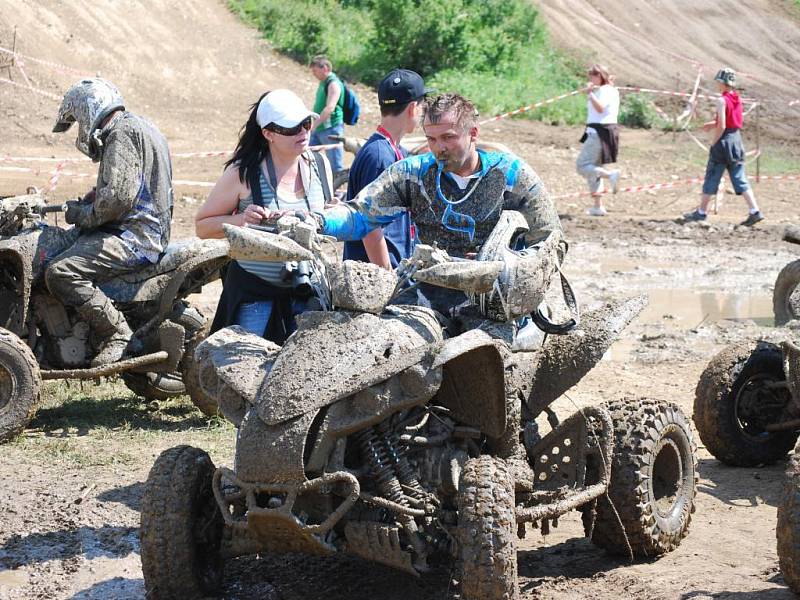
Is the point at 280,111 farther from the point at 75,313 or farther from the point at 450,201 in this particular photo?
the point at 75,313

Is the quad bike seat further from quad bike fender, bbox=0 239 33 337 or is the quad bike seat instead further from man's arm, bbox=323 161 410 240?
man's arm, bbox=323 161 410 240

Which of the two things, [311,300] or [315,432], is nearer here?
[315,432]

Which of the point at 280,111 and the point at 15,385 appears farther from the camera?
the point at 15,385

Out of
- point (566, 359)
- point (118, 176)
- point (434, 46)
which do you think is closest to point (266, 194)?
point (118, 176)

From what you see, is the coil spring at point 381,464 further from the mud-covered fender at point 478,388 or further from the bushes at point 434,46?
the bushes at point 434,46

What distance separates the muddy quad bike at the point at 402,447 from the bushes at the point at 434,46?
1983 centimetres

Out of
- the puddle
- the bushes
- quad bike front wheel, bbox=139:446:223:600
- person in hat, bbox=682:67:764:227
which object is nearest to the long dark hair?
quad bike front wheel, bbox=139:446:223:600

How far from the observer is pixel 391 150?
692 centimetres

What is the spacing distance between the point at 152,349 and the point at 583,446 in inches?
143

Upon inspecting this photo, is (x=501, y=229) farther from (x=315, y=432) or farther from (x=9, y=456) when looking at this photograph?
(x=9, y=456)

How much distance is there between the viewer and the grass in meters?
7.32

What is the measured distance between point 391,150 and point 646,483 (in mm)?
2468

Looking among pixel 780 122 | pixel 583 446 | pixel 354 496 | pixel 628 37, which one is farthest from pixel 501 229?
pixel 628 37

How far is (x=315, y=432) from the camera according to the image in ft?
14.8
